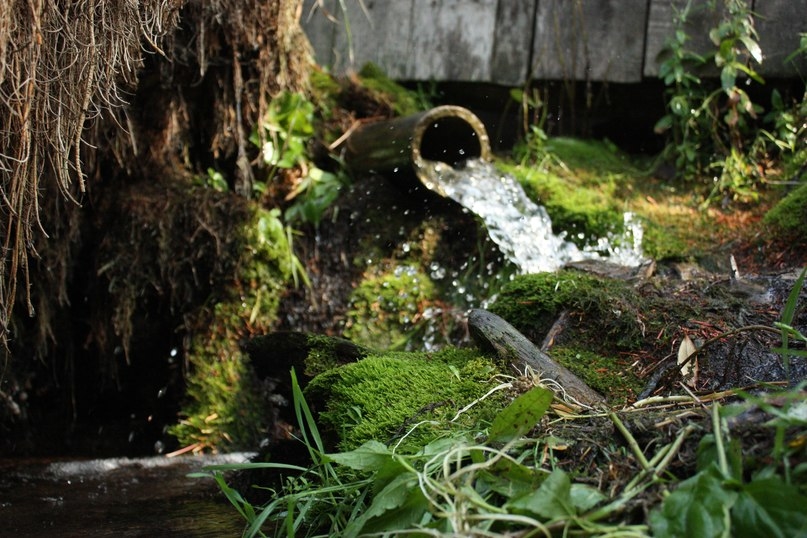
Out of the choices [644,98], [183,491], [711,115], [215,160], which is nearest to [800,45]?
[711,115]

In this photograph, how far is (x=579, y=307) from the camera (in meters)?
2.79

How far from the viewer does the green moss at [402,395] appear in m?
2.09

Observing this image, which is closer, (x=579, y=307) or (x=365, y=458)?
(x=365, y=458)

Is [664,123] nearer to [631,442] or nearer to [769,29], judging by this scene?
[769,29]

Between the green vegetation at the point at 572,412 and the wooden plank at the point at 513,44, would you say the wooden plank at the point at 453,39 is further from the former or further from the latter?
the green vegetation at the point at 572,412

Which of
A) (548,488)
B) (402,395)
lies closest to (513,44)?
(402,395)

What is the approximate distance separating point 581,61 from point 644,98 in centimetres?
54

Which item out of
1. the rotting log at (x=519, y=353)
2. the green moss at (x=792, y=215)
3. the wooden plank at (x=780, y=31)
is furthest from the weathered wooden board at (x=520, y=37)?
the rotting log at (x=519, y=353)

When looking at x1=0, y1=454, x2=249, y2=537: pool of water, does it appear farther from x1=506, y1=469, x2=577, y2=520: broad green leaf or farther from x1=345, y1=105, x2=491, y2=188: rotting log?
x1=345, y1=105, x2=491, y2=188: rotting log

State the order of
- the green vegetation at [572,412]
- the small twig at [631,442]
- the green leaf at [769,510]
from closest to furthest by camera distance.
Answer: the green leaf at [769,510]
the green vegetation at [572,412]
the small twig at [631,442]

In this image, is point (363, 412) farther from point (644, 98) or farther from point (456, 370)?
point (644, 98)

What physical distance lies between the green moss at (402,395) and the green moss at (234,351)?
1.62 meters

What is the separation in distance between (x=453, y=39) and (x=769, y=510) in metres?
4.43

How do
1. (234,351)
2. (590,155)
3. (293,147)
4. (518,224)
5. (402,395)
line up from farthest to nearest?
(590,155), (293,147), (518,224), (234,351), (402,395)
